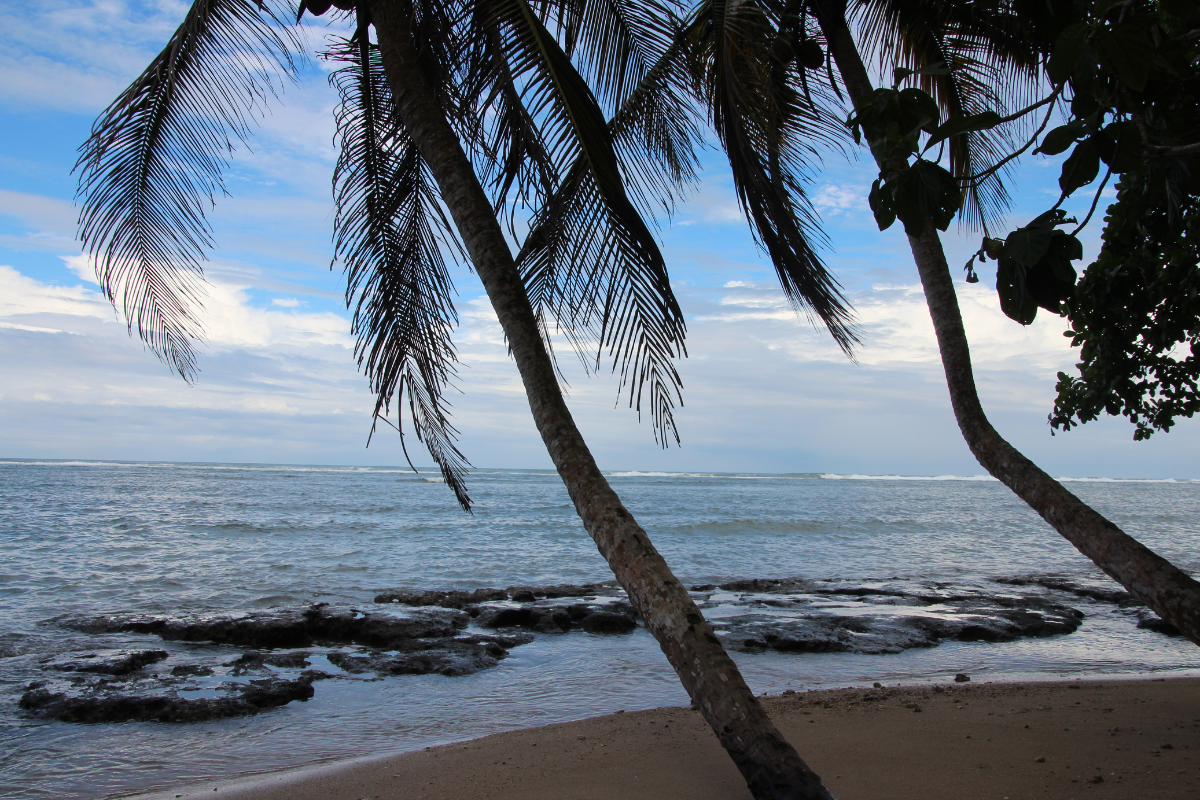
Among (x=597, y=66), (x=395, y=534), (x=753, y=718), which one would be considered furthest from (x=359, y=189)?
(x=395, y=534)

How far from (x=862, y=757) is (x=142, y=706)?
4974 mm

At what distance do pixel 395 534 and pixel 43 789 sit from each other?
1573 centimetres

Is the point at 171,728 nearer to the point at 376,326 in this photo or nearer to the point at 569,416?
the point at 376,326

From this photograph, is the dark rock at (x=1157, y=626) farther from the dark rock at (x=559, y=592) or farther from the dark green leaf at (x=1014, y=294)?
the dark green leaf at (x=1014, y=294)

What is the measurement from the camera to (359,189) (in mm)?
4207

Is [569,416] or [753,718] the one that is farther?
[569,416]

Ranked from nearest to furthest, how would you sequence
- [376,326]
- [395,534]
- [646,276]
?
[646,276] → [376,326] → [395,534]

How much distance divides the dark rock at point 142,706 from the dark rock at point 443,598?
4.04 m

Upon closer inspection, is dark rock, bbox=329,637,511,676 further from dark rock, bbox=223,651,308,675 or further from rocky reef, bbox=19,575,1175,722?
dark rock, bbox=223,651,308,675

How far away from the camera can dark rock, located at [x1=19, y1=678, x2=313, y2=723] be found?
5.20m

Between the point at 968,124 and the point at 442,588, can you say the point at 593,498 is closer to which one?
the point at 968,124

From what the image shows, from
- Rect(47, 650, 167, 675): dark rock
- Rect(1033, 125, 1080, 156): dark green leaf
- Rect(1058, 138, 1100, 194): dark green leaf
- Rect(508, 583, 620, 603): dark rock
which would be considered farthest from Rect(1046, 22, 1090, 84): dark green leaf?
Rect(508, 583, 620, 603): dark rock

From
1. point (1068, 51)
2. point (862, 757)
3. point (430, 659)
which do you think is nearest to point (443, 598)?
point (430, 659)

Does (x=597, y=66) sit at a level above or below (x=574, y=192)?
above
